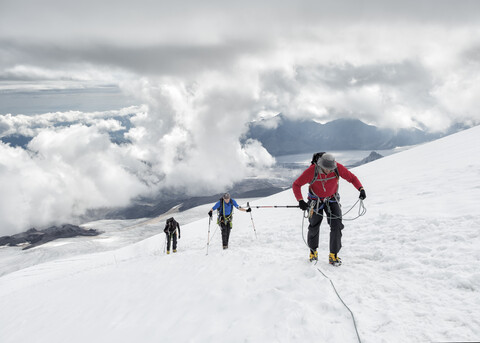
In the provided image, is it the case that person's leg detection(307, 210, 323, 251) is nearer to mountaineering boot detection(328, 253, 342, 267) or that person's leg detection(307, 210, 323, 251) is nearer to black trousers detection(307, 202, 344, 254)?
black trousers detection(307, 202, 344, 254)

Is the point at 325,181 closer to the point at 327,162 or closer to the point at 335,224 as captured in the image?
the point at 327,162

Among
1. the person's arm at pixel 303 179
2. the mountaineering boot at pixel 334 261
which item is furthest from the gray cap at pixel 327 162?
the mountaineering boot at pixel 334 261

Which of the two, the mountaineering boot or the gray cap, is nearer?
the gray cap

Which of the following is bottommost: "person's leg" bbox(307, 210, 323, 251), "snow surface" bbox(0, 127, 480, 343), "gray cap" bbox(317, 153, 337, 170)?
"snow surface" bbox(0, 127, 480, 343)

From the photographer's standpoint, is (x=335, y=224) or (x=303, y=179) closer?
(x=335, y=224)

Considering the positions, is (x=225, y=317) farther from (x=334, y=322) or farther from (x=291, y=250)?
(x=291, y=250)

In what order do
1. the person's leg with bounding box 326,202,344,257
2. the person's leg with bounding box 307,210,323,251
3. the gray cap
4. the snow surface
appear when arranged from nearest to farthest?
1. the snow surface
2. the gray cap
3. the person's leg with bounding box 326,202,344,257
4. the person's leg with bounding box 307,210,323,251

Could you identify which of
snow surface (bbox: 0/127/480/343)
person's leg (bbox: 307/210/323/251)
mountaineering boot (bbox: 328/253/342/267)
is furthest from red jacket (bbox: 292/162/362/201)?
snow surface (bbox: 0/127/480/343)

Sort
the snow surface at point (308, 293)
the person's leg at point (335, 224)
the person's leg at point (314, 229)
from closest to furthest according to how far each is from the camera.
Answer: the snow surface at point (308, 293) < the person's leg at point (335, 224) < the person's leg at point (314, 229)

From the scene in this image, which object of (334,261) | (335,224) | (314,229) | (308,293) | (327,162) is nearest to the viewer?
(308,293)

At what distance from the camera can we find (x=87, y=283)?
12906 mm

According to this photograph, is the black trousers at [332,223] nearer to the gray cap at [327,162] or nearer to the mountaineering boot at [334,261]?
the mountaineering boot at [334,261]

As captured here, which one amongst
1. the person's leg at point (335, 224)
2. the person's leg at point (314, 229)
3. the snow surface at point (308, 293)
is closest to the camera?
the snow surface at point (308, 293)

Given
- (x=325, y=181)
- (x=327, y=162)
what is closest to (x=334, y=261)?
(x=325, y=181)
